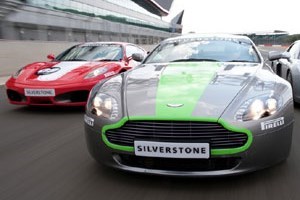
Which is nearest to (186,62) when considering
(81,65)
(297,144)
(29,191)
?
(297,144)

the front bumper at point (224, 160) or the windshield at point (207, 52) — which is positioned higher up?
the windshield at point (207, 52)

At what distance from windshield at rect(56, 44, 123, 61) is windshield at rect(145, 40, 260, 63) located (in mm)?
2547

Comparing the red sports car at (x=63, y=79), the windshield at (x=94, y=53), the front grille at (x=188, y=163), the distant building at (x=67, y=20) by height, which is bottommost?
the distant building at (x=67, y=20)

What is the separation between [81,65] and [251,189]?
14.7 feet

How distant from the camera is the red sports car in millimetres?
6020

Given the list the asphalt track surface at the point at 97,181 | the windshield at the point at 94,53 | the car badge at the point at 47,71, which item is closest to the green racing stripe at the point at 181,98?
the asphalt track surface at the point at 97,181

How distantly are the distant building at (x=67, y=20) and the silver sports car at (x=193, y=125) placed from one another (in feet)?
43.9

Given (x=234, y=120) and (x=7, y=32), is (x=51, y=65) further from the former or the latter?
(x=7, y=32)

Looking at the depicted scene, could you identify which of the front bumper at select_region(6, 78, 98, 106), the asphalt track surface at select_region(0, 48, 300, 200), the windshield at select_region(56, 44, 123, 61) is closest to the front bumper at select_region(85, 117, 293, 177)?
the asphalt track surface at select_region(0, 48, 300, 200)

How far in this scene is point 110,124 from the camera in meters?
2.97

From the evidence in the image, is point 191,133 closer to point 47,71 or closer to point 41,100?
point 41,100

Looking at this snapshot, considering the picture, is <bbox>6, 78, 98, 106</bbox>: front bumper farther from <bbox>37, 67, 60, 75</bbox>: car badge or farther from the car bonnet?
the car bonnet

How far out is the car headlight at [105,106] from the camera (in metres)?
3.05

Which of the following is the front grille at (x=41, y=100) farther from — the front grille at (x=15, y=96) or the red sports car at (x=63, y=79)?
the front grille at (x=15, y=96)
